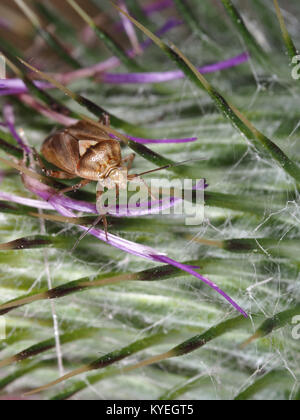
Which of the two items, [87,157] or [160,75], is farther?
[160,75]

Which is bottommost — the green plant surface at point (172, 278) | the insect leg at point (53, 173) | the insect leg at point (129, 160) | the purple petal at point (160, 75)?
the green plant surface at point (172, 278)

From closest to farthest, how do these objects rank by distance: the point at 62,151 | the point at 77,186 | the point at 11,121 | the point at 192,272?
the point at 192,272
the point at 77,186
the point at 62,151
the point at 11,121

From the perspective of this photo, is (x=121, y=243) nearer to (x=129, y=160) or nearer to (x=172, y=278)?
(x=172, y=278)

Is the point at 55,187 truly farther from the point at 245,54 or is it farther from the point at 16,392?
the point at 245,54

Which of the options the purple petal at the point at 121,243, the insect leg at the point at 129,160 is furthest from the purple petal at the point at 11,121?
the insect leg at the point at 129,160

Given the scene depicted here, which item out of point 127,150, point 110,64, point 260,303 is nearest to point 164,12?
point 110,64

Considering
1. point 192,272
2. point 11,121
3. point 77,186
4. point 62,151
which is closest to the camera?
point 192,272


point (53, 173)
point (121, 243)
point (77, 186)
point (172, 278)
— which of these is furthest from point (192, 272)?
point (53, 173)

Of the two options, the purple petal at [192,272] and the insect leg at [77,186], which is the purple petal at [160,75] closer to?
the insect leg at [77,186]
